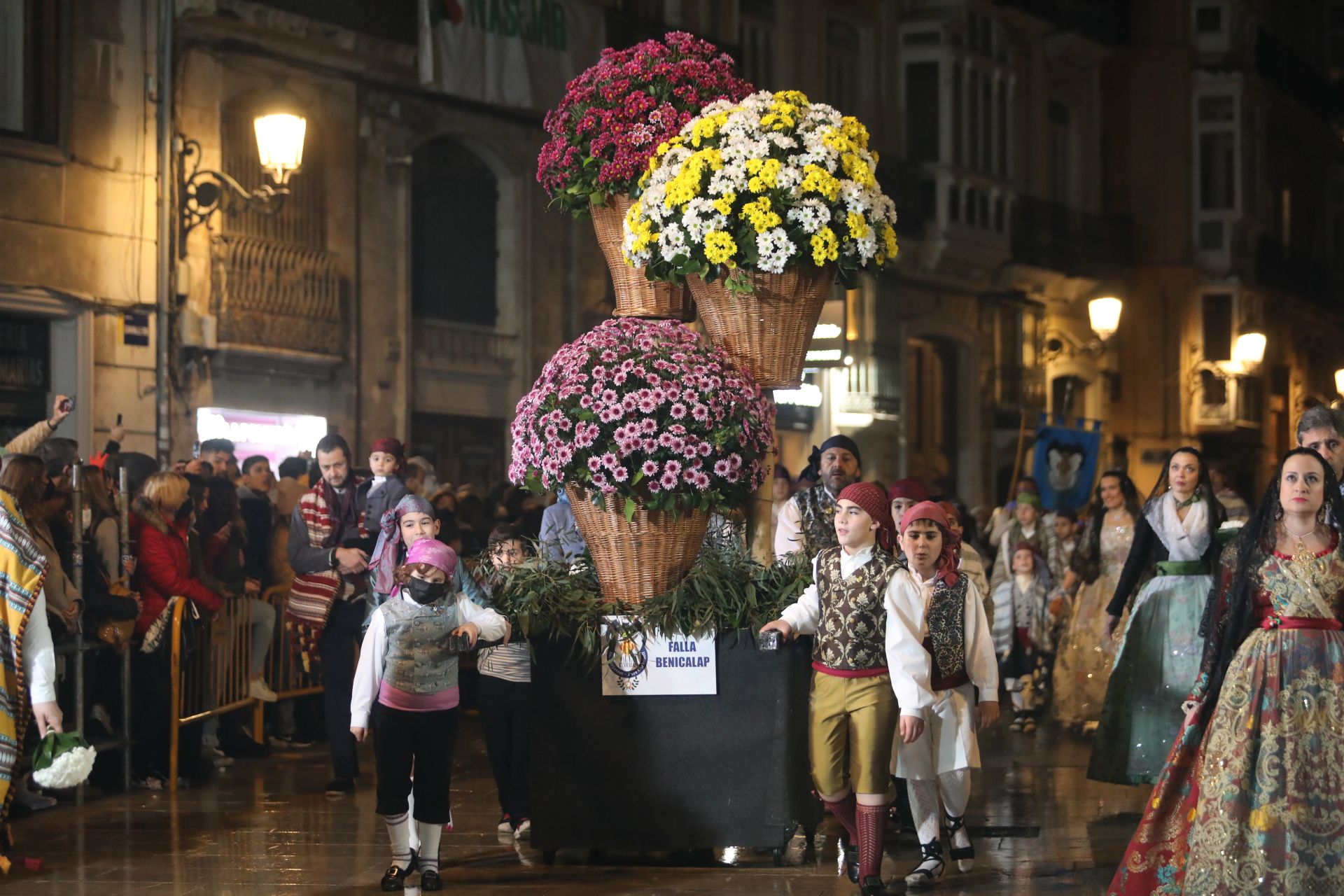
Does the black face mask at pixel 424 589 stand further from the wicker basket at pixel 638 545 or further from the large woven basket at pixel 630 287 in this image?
the large woven basket at pixel 630 287

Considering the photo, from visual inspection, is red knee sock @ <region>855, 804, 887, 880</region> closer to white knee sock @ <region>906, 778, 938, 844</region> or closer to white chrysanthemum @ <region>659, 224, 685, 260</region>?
white knee sock @ <region>906, 778, 938, 844</region>

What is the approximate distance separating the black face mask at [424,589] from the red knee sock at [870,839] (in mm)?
1941

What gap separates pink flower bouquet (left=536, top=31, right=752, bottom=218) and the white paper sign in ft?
6.77

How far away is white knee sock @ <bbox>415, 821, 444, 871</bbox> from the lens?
8195 mm

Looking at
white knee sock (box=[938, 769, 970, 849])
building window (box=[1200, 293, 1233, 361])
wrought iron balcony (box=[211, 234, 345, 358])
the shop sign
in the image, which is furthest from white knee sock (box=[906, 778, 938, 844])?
building window (box=[1200, 293, 1233, 361])

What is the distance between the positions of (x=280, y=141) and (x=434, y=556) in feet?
29.0

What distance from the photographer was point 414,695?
817 centimetres

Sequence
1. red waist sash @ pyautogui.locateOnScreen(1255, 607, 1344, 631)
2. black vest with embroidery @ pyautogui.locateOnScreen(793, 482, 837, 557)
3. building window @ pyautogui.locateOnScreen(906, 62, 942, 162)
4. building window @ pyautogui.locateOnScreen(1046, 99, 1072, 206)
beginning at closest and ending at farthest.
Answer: red waist sash @ pyautogui.locateOnScreen(1255, 607, 1344, 631) < black vest with embroidery @ pyautogui.locateOnScreen(793, 482, 837, 557) < building window @ pyautogui.locateOnScreen(906, 62, 942, 162) < building window @ pyautogui.locateOnScreen(1046, 99, 1072, 206)

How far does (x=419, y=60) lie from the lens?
19734 mm

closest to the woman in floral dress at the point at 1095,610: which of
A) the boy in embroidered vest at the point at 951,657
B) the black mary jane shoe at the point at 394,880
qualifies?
the boy in embroidered vest at the point at 951,657

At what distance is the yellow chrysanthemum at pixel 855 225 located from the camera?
852 centimetres

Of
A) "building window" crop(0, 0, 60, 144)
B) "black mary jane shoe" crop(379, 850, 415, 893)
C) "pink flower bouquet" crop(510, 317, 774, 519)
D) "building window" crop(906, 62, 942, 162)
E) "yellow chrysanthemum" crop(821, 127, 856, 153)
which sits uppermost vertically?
"building window" crop(906, 62, 942, 162)

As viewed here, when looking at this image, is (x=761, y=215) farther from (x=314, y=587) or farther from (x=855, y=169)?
(x=314, y=587)

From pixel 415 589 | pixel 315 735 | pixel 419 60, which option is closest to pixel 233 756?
pixel 315 735
